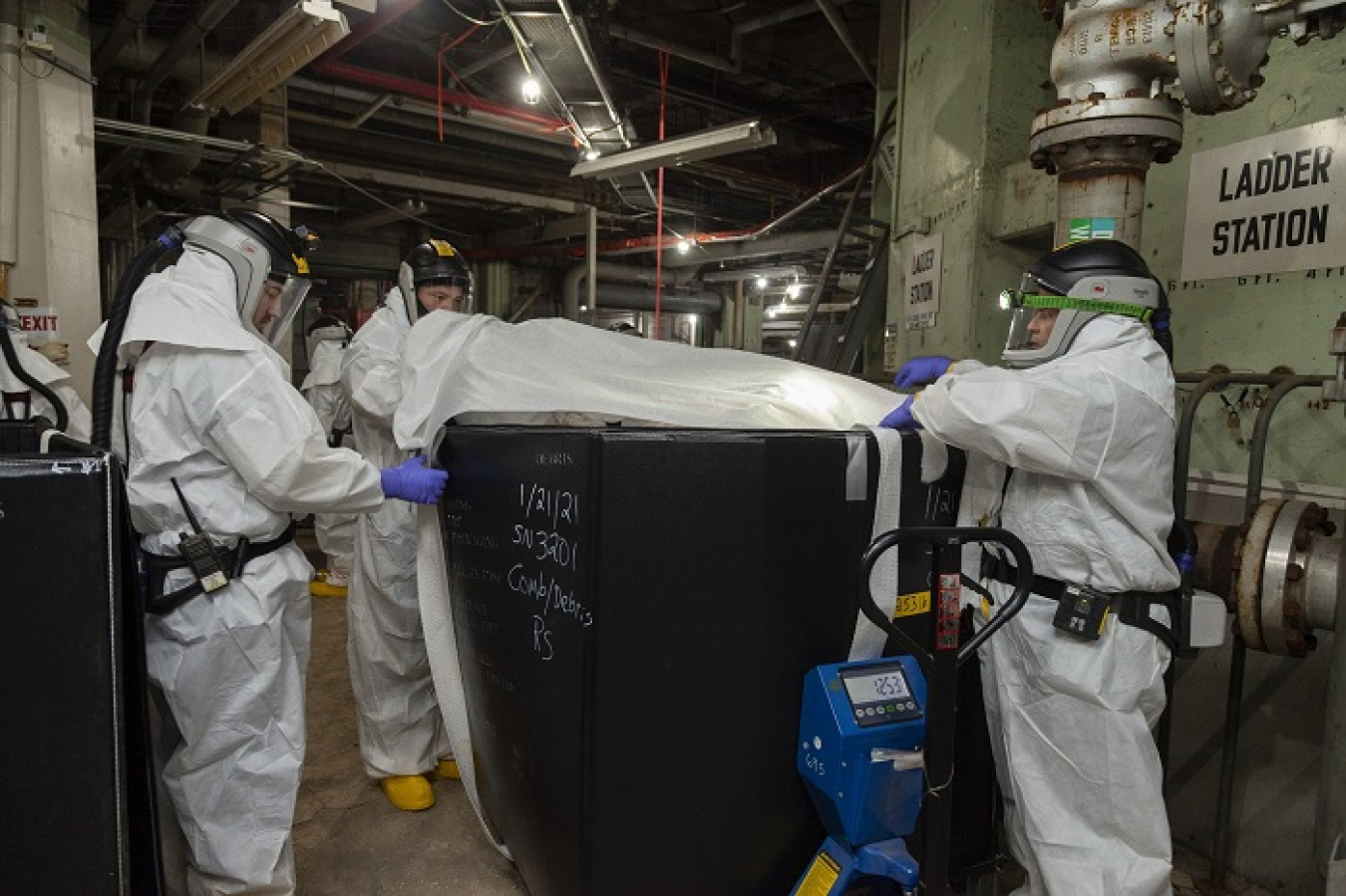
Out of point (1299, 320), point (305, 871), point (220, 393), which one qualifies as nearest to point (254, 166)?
point (220, 393)

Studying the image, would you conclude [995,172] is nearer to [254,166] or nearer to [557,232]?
[254,166]

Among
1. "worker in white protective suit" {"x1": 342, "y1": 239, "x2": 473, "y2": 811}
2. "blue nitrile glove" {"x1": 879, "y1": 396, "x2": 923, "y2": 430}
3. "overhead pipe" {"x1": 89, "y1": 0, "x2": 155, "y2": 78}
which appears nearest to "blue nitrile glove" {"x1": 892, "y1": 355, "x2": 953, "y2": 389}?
"blue nitrile glove" {"x1": 879, "y1": 396, "x2": 923, "y2": 430}

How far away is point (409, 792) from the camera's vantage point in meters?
2.19

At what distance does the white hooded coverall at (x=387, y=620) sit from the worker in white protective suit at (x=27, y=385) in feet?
4.12

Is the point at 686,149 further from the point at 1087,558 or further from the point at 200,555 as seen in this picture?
the point at 200,555

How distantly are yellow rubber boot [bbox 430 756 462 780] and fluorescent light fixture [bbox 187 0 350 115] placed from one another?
2.43 meters

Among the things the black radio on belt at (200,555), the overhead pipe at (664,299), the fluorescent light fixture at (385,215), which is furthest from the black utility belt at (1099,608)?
the overhead pipe at (664,299)

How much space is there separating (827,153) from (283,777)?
Result: 19.0 feet

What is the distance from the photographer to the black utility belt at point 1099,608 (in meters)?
1.55

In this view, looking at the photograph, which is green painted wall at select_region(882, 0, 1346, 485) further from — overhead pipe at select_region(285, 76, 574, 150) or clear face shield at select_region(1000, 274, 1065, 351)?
overhead pipe at select_region(285, 76, 574, 150)

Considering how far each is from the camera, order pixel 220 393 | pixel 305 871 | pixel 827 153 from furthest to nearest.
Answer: pixel 827 153 < pixel 305 871 < pixel 220 393

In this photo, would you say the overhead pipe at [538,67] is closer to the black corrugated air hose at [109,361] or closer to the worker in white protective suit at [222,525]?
the worker in white protective suit at [222,525]

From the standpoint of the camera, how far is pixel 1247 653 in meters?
2.06

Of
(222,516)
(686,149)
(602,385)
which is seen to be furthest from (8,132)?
(602,385)
